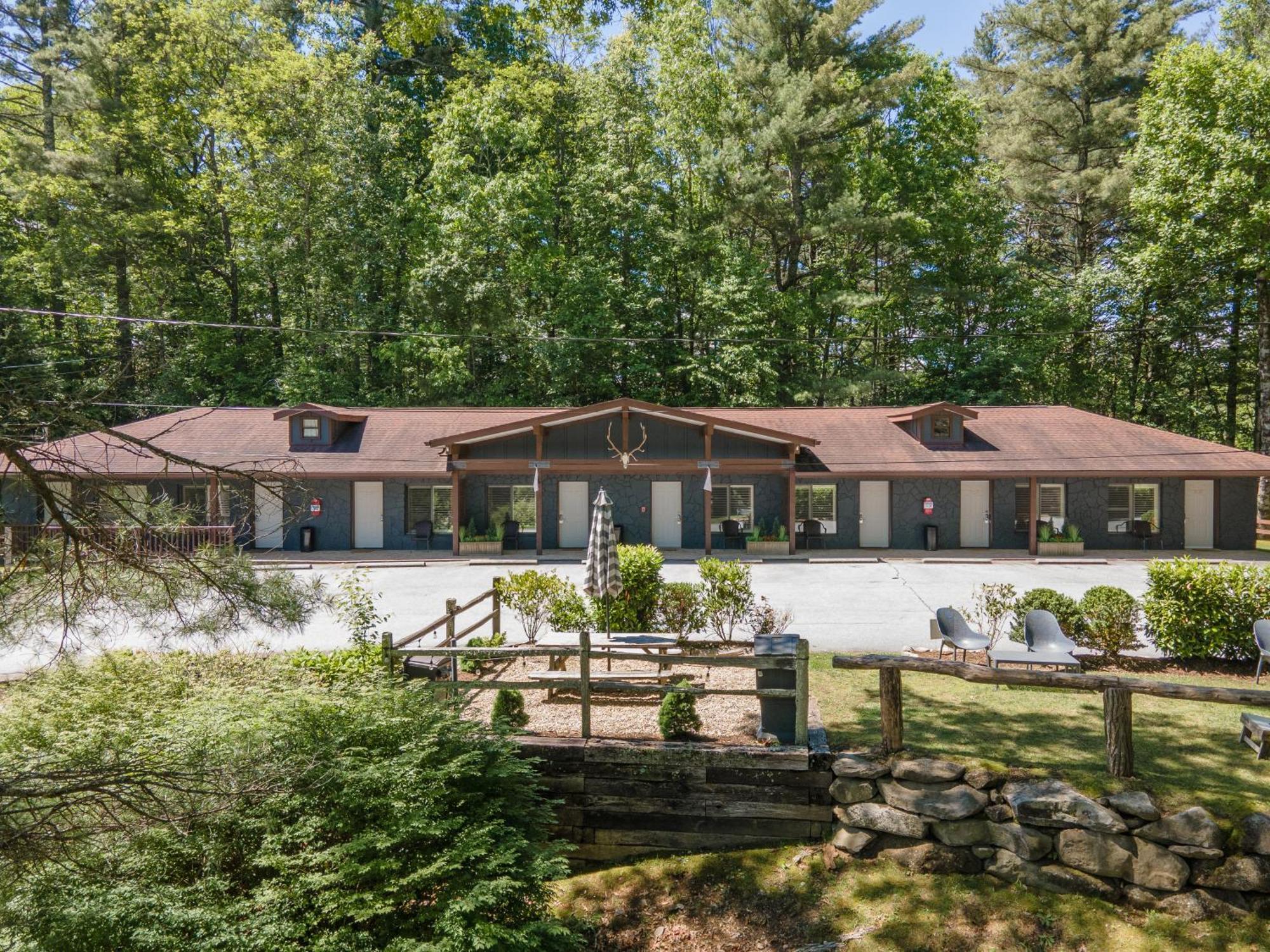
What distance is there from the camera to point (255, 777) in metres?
3.88

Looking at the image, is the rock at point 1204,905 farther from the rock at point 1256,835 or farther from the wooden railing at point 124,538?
the wooden railing at point 124,538

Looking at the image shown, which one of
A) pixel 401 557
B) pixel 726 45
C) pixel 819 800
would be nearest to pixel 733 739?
pixel 819 800

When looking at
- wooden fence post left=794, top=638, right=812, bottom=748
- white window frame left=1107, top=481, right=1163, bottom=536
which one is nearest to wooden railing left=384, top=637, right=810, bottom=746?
wooden fence post left=794, top=638, right=812, bottom=748

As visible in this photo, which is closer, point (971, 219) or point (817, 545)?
point (817, 545)

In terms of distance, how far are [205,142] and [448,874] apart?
1445 inches

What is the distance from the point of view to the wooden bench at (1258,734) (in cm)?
629

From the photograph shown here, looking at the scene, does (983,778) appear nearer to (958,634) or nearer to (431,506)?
(958,634)

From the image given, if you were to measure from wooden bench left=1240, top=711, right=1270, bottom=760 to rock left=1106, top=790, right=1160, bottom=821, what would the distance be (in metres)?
1.82

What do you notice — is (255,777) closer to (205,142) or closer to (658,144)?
(658,144)

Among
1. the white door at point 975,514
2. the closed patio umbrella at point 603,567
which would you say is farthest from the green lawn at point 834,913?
the white door at point 975,514

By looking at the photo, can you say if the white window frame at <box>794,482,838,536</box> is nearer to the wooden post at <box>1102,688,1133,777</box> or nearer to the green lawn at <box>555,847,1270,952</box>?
the wooden post at <box>1102,688,1133,777</box>

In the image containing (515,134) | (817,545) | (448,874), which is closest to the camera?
(448,874)

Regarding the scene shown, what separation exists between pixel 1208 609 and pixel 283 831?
33.9ft

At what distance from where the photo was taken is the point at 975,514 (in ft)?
71.5
